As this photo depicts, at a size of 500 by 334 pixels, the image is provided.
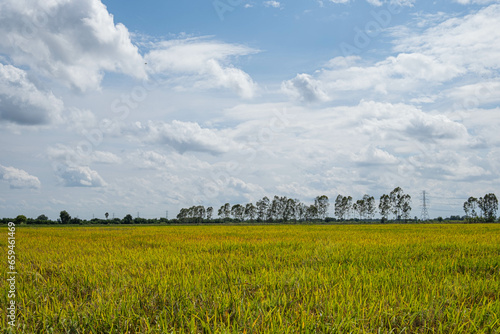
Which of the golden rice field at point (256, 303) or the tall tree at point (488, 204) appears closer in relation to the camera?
the golden rice field at point (256, 303)

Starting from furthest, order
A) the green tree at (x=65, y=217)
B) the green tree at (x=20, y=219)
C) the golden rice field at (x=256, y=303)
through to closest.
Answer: the green tree at (x=65, y=217)
the green tree at (x=20, y=219)
the golden rice field at (x=256, y=303)

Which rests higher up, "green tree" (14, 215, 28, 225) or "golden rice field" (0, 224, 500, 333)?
"golden rice field" (0, 224, 500, 333)

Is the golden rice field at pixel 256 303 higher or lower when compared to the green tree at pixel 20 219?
higher

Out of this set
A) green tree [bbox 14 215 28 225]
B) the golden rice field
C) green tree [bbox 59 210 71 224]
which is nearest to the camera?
the golden rice field

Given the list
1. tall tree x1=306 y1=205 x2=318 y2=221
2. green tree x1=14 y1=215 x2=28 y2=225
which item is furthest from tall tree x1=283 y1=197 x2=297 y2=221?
green tree x1=14 y1=215 x2=28 y2=225

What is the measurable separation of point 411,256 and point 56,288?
24.1 feet

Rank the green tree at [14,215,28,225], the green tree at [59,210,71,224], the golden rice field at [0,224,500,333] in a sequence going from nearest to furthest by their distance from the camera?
the golden rice field at [0,224,500,333] < the green tree at [14,215,28,225] < the green tree at [59,210,71,224]

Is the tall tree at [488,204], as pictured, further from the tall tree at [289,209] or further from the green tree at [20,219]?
the green tree at [20,219]

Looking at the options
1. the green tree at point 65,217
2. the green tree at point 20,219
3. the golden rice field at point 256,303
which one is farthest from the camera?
the green tree at point 65,217

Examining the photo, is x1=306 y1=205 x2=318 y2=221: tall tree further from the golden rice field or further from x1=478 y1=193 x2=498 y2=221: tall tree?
the golden rice field

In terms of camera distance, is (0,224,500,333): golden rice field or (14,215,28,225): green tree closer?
(0,224,500,333): golden rice field

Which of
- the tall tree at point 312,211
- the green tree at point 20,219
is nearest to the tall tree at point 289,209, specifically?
the tall tree at point 312,211

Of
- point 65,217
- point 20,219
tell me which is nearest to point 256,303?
point 20,219

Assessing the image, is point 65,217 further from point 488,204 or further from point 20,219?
point 488,204
